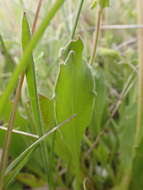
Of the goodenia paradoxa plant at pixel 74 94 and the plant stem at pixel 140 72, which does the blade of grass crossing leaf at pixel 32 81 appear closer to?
the goodenia paradoxa plant at pixel 74 94

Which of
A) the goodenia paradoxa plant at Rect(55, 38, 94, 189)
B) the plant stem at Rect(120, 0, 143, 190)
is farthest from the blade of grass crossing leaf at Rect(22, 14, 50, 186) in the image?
the plant stem at Rect(120, 0, 143, 190)

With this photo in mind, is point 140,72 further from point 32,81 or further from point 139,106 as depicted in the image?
point 32,81

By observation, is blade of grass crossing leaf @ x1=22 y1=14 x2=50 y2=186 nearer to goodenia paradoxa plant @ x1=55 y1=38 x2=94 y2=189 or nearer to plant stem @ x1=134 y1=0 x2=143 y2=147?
goodenia paradoxa plant @ x1=55 y1=38 x2=94 y2=189

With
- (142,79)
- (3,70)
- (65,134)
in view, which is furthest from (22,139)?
(3,70)

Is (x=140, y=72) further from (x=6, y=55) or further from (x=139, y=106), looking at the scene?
(x=6, y=55)

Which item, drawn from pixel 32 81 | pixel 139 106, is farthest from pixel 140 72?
pixel 32 81

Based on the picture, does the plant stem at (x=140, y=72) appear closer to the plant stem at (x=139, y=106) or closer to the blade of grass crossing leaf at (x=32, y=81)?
the plant stem at (x=139, y=106)

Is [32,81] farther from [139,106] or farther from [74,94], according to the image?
[139,106]

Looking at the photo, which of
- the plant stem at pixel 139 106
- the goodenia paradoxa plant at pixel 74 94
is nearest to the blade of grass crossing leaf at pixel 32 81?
the goodenia paradoxa plant at pixel 74 94
